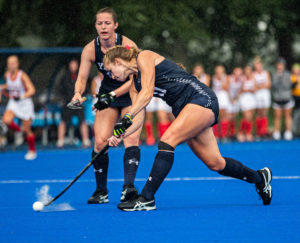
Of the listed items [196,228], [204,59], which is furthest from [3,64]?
→ [196,228]

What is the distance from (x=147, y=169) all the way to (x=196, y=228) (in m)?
5.10

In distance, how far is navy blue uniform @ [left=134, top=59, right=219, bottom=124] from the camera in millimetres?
5531

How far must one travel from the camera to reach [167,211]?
17.9ft

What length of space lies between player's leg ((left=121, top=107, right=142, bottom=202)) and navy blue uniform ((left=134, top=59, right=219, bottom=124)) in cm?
78

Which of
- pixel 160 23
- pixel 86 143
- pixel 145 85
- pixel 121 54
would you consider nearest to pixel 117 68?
pixel 121 54

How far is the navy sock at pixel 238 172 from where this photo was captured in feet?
18.8

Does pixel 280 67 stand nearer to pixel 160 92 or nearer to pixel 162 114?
pixel 162 114

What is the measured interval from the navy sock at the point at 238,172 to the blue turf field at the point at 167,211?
0.26 m

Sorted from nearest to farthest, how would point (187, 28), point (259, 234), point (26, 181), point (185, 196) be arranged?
point (259, 234)
point (185, 196)
point (26, 181)
point (187, 28)

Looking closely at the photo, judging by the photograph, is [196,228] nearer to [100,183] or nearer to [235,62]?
[100,183]

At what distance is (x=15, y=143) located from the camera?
1504 cm

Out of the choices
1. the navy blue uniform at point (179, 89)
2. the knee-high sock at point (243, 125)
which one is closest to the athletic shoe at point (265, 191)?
the navy blue uniform at point (179, 89)

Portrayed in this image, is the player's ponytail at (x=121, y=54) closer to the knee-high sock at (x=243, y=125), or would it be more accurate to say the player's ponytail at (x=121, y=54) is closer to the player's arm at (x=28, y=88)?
the player's arm at (x=28, y=88)

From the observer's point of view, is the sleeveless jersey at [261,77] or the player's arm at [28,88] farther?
the sleeveless jersey at [261,77]
